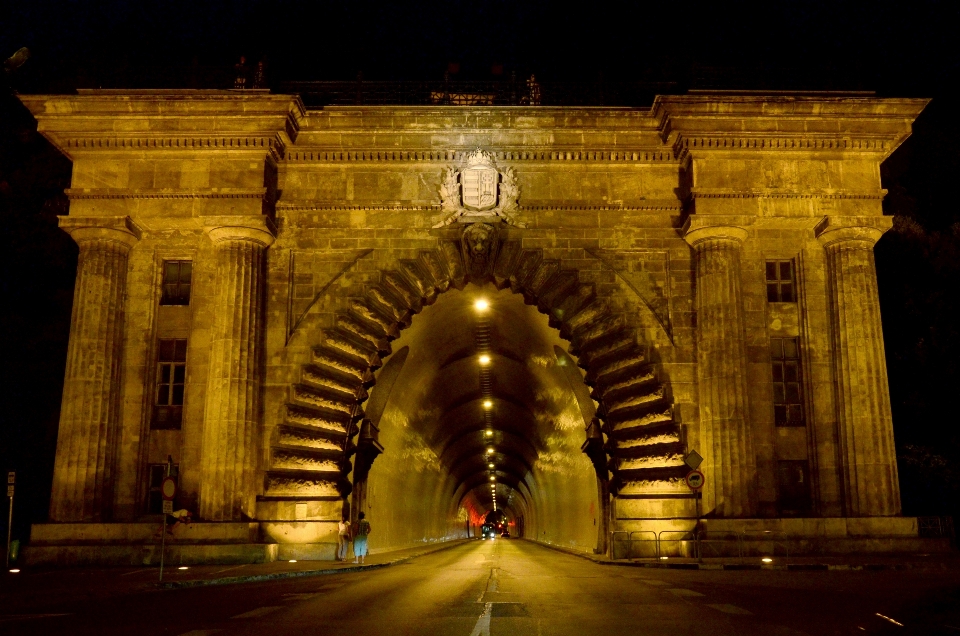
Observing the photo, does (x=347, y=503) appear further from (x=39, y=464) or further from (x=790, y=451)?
(x=39, y=464)

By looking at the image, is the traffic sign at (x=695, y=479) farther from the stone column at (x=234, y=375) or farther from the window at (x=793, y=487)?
the stone column at (x=234, y=375)

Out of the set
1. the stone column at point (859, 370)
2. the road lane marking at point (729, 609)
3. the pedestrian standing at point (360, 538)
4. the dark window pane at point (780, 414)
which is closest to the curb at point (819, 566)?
the stone column at point (859, 370)

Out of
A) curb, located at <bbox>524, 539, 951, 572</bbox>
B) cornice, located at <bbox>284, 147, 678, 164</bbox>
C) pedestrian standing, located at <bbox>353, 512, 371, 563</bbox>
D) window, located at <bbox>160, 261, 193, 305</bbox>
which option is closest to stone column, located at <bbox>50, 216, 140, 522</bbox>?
window, located at <bbox>160, 261, 193, 305</bbox>

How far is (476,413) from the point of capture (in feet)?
158

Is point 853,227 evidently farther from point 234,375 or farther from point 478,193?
point 234,375

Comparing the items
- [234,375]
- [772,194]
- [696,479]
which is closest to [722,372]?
[696,479]

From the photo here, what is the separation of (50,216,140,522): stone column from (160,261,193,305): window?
1102 millimetres

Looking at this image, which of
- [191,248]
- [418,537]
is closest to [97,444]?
[191,248]

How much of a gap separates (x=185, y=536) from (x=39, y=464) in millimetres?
14584

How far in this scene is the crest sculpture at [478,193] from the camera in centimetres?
2708

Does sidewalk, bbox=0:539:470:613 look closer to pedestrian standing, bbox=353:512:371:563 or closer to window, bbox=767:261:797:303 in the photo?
pedestrian standing, bbox=353:512:371:563

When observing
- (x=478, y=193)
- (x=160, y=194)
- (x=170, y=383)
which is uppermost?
(x=478, y=193)

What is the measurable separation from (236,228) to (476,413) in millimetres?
23980

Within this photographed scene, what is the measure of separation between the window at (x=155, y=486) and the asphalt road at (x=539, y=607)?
7.08 metres
